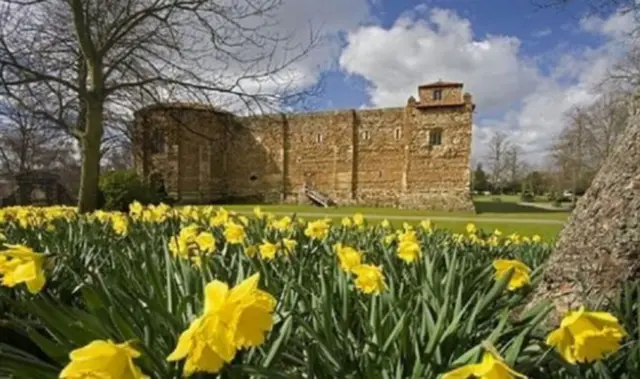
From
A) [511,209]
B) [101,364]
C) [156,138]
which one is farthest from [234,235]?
[511,209]

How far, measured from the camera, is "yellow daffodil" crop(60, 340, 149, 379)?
95 cm

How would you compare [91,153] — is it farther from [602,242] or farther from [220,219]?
[602,242]

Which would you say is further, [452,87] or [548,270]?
[452,87]

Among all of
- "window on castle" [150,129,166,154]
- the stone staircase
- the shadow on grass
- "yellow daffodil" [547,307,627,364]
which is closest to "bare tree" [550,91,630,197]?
the shadow on grass

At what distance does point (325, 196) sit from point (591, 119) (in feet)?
68.6

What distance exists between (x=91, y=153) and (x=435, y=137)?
26.9m

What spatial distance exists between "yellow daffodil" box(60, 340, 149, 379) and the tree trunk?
11436 mm

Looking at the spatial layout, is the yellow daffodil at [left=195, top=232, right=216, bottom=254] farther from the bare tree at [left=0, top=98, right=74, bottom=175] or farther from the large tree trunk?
the bare tree at [left=0, top=98, right=74, bottom=175]

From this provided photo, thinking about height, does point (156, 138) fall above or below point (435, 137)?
below

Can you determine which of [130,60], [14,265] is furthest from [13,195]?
[14,265]

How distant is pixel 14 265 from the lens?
5.57 feet

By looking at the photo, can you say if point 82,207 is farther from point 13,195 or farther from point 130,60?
point 13,195

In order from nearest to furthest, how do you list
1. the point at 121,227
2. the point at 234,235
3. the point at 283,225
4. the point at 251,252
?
the point at 251,252 → the point at 234,235 → the point at 121,227 → the point at 283,225

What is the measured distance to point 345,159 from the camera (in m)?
37.2
